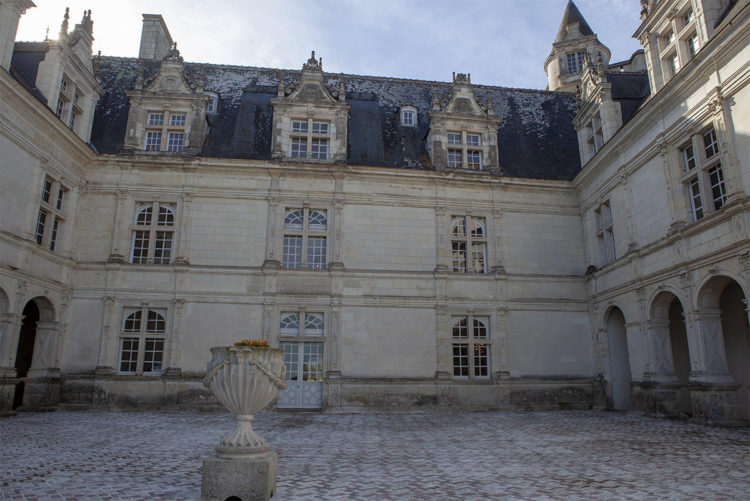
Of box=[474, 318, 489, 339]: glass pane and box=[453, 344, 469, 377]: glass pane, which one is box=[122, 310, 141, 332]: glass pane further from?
box=[474, 318, 489, 339]: glass pane

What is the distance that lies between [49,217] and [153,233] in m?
2.82

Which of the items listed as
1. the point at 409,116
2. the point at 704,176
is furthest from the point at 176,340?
the point at 704,176

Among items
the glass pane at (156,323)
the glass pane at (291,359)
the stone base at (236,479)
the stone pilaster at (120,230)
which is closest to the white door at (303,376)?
the glass pane at (291,359)

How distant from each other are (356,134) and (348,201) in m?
3.13

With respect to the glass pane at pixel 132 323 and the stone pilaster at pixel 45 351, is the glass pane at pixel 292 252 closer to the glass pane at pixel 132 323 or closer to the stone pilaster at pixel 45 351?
the glass pane at pixel 132 323

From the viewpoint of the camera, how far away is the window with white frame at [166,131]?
17562 millimetres

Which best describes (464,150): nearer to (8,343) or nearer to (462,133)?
(462,133)

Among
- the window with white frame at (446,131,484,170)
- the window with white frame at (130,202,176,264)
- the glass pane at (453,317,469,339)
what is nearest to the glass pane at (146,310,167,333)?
the window with white frame at (130,202,176,264)

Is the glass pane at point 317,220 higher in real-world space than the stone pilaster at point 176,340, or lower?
higher

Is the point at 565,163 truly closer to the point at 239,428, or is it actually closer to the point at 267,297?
the point at 267,297

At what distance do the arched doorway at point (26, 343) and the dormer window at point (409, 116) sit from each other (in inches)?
541

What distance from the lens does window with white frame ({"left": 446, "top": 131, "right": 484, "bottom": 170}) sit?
18.4 m

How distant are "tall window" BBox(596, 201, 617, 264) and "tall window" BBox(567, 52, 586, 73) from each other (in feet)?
46.6

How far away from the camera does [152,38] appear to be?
74.2ft
